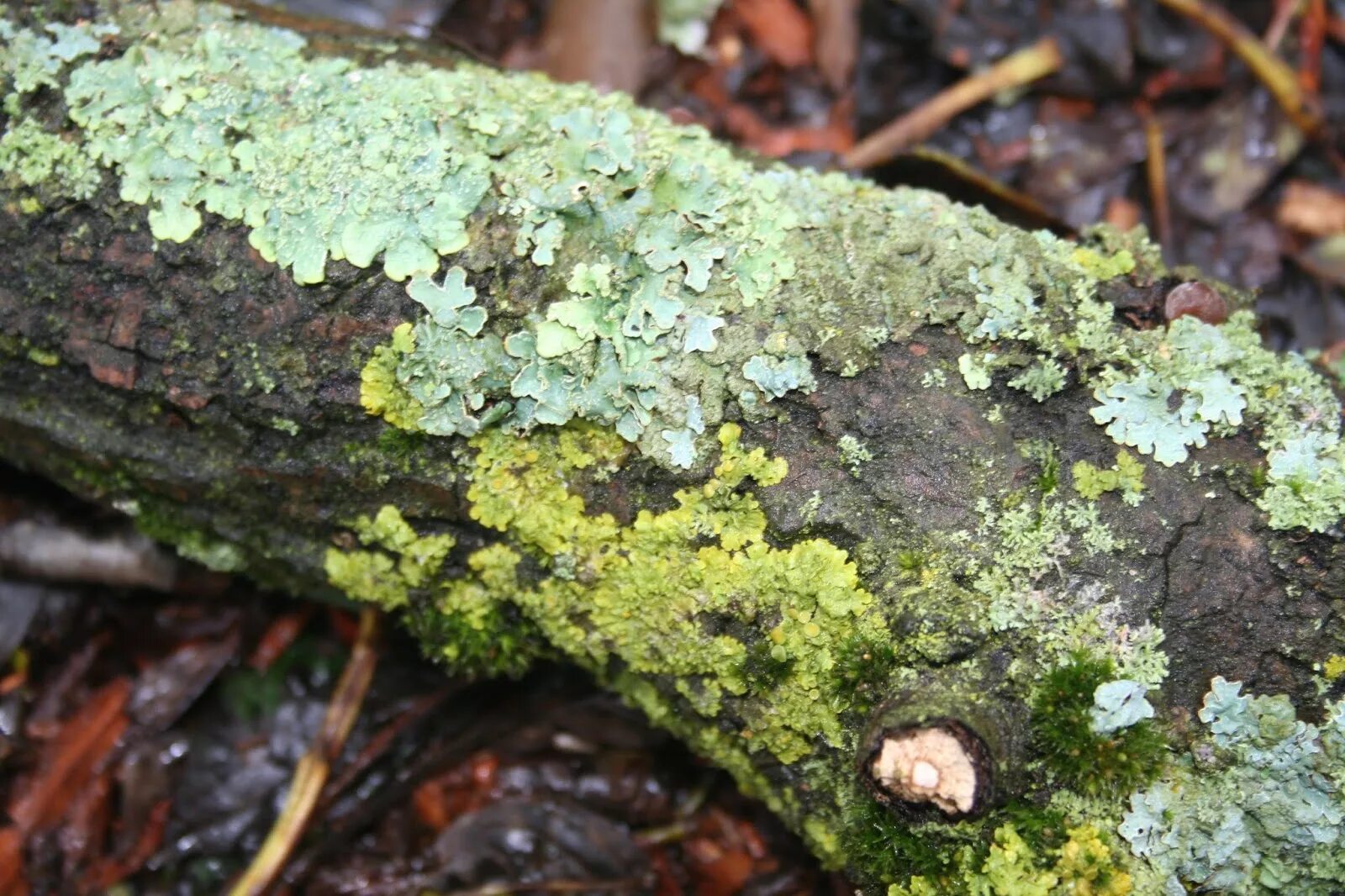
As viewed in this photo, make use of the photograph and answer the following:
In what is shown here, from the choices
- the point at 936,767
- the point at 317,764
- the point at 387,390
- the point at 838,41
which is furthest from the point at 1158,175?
the point at 317,764

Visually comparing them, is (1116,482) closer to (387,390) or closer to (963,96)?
(387,390)

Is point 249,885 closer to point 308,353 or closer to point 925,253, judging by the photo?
point 308,353

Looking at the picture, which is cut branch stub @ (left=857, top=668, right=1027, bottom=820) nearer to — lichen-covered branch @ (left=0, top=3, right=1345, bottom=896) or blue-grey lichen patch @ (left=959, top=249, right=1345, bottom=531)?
lichen-covered branch @ (left=0, top=3, right=1345, bottom=896)

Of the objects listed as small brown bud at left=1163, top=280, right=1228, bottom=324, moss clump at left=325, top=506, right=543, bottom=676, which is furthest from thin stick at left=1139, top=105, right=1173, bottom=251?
moss clump at left=325, top=506, right=543, bottom=676

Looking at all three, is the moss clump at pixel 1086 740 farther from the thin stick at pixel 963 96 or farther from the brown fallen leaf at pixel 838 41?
the brown fallen leaf at pixel 838 41

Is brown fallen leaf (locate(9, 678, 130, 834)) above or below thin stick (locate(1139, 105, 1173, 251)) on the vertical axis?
below

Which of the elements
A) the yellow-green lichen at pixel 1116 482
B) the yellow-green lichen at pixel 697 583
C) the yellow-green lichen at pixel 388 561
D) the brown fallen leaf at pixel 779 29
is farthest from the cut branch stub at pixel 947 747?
the brown fallen leaf at pixel 779 29

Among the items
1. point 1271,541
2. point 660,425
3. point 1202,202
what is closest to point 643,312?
point 660,425
